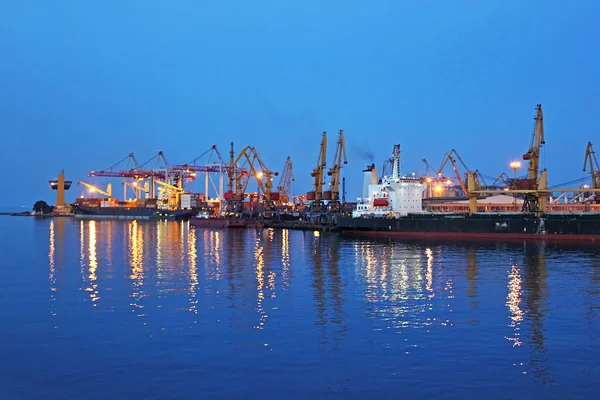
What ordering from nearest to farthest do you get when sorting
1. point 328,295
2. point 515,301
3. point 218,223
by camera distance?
point 515,301
point 328,295
point 218,223

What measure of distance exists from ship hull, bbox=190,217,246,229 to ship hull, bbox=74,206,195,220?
42399mm

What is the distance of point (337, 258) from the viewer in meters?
38.4

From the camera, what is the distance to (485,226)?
55500mm

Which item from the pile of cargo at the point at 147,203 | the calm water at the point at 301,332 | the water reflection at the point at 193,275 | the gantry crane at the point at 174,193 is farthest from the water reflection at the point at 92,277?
the pile of cargo at the point at 147,203

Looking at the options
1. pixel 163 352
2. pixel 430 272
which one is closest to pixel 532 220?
pixel 430 272

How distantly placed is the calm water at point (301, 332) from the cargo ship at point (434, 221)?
21839 mm

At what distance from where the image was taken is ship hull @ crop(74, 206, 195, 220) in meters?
138

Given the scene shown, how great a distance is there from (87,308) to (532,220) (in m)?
44.9

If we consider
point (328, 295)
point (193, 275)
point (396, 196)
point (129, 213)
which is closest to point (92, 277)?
point (193, 275)

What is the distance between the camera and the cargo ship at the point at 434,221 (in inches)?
2067

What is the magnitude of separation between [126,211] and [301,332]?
135328mm

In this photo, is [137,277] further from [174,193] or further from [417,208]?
[174,193]

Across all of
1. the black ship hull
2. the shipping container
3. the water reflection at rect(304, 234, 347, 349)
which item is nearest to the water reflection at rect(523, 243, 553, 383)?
the water reflection at rect(304, 234, 347, 349)

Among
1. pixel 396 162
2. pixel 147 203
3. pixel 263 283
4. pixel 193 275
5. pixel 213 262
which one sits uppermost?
pixel 396 162
